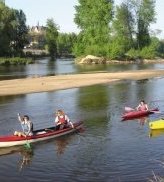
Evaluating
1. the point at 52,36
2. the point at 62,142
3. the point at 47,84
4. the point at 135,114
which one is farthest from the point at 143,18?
the point at 62,142

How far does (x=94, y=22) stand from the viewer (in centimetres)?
12744

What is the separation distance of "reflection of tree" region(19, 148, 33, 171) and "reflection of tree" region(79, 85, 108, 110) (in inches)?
622

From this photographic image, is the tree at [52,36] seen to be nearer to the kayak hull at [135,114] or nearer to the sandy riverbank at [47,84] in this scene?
the sandy riverbank at [47,84]

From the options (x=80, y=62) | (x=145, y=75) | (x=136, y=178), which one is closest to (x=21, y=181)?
(x=136, y=178)

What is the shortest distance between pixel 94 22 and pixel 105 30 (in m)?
3.79

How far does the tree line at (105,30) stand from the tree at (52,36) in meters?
32.6

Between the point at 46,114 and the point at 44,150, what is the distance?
12.0 meters

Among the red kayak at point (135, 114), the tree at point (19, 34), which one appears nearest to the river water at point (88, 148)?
the red kayak at point (135, 114)

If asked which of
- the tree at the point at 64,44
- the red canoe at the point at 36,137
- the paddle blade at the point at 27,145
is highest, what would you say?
the tree at the point at 64,44

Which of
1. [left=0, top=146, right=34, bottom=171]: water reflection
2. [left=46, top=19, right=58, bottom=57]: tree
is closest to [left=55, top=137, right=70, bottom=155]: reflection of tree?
[left=0, top=146, right=34, bottom=171]: water reflection

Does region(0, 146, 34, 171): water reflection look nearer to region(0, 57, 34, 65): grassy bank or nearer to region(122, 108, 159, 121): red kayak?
region(122, 108, 159, 121): red kayak

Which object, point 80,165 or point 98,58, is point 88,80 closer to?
point 80,165

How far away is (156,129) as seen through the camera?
3103cm

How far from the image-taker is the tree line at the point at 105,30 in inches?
4966
